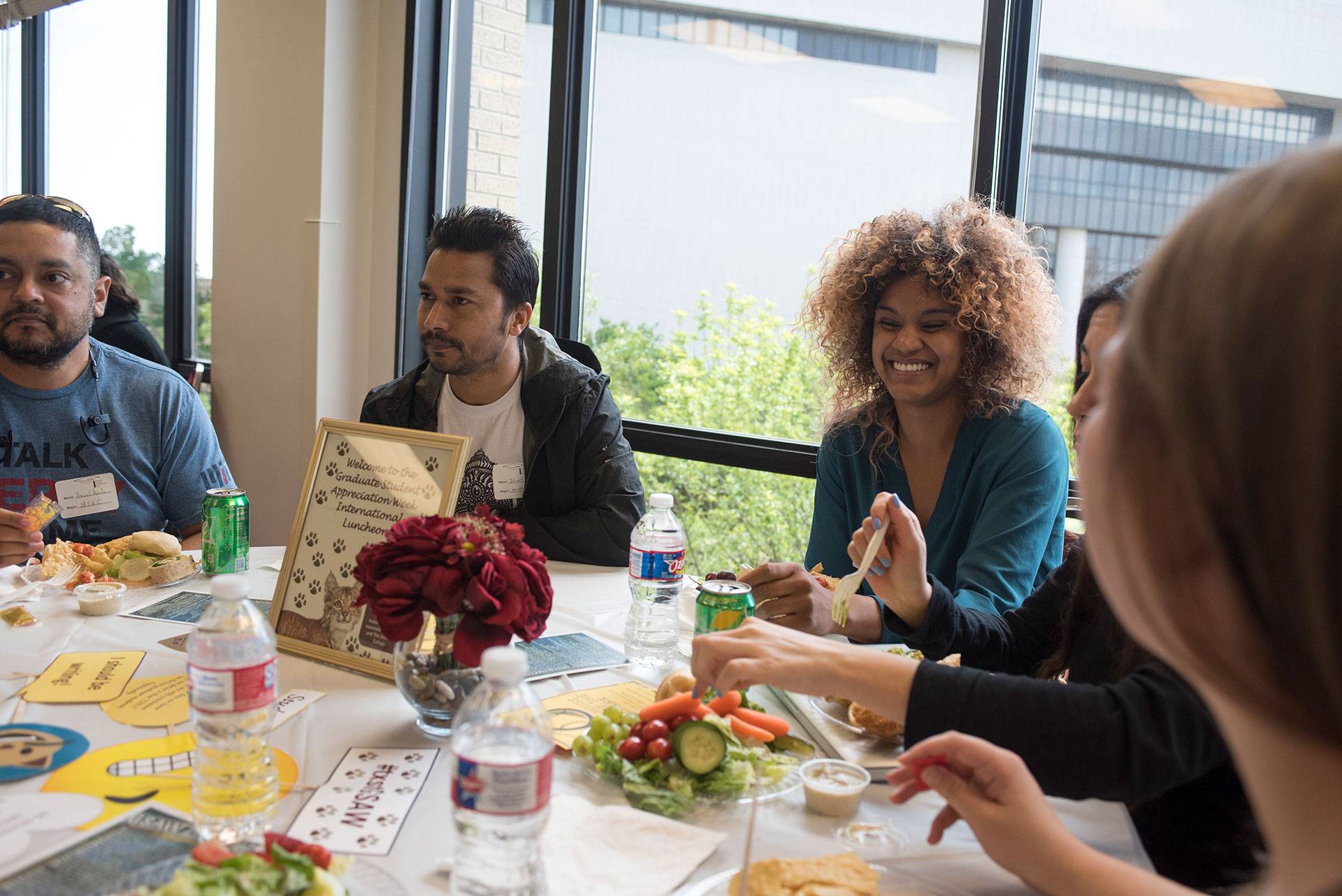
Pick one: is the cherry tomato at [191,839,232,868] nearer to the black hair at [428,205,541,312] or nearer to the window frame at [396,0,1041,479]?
the black hair at [428,205,541,312]

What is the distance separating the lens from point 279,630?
1560mm

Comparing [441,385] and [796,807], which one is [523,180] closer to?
[441,385]

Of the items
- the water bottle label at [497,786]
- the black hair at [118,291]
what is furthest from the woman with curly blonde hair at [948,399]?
the black hair at [118,291]

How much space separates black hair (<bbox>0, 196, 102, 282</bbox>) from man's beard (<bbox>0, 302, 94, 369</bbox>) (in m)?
0.21

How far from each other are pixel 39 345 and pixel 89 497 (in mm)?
494

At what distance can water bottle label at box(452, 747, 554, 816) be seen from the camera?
0.85 meters

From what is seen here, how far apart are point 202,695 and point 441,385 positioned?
1.90 m

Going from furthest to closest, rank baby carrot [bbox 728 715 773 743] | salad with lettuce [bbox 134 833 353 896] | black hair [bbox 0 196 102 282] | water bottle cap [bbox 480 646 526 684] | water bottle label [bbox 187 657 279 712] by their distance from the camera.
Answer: black hair [bbox 0 196 102 282] → baby carrot [bbox 728 715 773 743] → water bottle label [bbox 187 657 279 712] → water bottle cap [bbox 480 646 526 684] → salad with lettuce [bbox 134 833 353 896]

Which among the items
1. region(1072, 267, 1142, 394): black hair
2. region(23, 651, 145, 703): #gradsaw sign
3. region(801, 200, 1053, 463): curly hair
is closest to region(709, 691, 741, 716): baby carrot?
region(23, 651, 145, 703): #gradsaw sign

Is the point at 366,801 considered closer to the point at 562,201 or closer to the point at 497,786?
the point at 497,786

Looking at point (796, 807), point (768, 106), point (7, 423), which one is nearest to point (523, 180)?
point (768, 106)

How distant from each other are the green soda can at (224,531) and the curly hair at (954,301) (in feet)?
4.63

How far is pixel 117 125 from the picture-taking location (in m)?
5.59

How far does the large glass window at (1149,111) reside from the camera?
8.25ft
